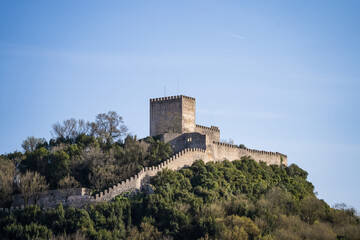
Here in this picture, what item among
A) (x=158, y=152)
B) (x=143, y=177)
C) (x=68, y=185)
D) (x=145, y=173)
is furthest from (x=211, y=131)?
(x=68, y=185)

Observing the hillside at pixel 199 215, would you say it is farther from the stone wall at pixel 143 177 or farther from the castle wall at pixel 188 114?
the castle wall at pixel 188 114

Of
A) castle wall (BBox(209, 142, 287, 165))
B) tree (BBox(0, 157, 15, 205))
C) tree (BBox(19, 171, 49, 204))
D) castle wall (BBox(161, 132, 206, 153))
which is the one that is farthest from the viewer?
castle wall (BBox(209, 142, 287, 165))

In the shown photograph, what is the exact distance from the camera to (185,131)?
68.5 meters

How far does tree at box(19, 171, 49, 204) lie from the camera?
5894 cm

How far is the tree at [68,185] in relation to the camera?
58.3m

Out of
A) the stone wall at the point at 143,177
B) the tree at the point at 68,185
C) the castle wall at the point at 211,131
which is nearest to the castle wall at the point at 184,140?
the stone wall at the point at 143,177

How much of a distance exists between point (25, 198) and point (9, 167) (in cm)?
372

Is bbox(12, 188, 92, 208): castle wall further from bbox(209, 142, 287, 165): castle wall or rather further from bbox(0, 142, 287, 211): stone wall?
bbox(209, 142, 287, 165): castle wall

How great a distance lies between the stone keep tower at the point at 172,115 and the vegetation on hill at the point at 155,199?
3.06 meters

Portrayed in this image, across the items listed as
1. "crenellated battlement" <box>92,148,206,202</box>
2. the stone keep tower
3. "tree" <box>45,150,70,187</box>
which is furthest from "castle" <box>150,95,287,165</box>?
"tree" <box>45,150,70,187</box>

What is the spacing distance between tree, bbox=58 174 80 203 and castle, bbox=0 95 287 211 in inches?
13.4

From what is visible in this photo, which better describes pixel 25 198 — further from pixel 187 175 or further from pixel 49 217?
pixel 187 175

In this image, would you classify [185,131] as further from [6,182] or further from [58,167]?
[6,182]

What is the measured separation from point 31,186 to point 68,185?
99.4 inches
